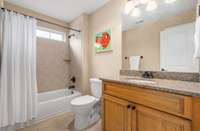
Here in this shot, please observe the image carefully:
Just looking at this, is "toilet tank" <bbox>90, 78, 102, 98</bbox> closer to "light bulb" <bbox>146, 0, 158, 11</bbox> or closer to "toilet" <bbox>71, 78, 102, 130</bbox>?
"toilet" <bbox>71, 78, 102, 130</bbox>

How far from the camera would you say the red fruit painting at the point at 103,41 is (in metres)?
2.31

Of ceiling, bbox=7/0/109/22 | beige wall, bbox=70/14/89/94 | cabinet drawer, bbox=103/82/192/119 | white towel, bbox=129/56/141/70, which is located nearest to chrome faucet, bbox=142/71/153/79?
white towel, bbox=129/56/141/70

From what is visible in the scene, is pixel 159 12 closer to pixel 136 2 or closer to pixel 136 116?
pixel 136 2

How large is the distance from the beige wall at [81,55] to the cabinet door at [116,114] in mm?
1280

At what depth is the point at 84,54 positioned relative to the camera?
2.79m

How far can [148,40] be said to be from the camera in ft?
5.68

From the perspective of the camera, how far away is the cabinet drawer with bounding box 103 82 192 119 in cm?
83

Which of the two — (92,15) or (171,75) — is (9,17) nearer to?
(92,15)

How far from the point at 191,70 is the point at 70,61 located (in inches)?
109

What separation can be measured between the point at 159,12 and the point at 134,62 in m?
0.81

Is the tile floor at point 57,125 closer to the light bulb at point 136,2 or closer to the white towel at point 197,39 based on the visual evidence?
the white towel at point 197,39

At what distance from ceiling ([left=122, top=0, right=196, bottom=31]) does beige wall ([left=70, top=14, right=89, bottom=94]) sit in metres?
1.13

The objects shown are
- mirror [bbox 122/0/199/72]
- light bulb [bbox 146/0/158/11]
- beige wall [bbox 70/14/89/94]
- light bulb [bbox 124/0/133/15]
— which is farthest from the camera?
beige wall [bbox 70/14/89/94]

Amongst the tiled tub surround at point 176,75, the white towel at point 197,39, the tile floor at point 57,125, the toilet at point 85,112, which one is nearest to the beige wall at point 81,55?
the toilet at point 85,112
